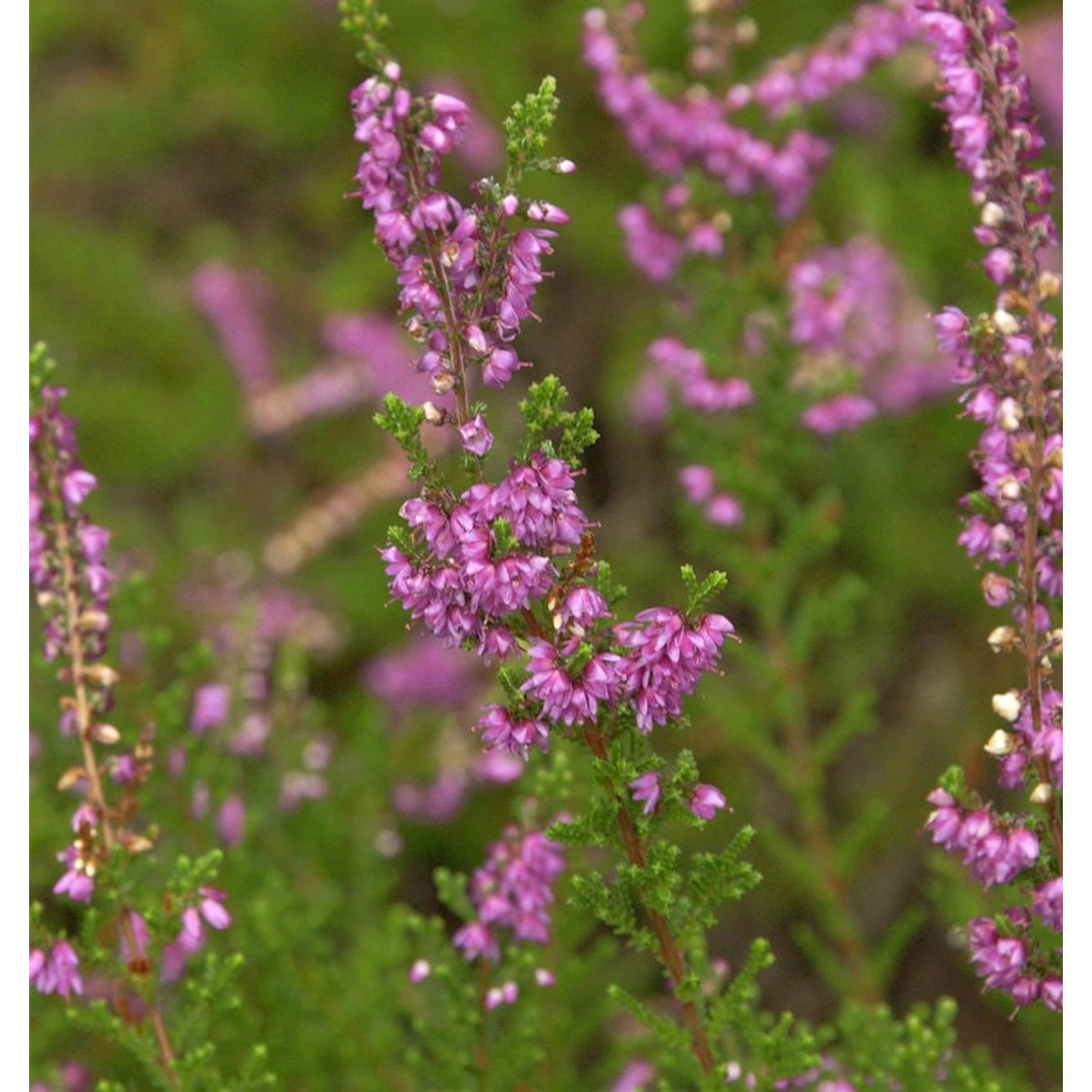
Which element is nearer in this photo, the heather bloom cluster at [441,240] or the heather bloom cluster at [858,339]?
the heather bloom cluster at [441,240]

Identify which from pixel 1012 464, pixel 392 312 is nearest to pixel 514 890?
pixel 1012 464

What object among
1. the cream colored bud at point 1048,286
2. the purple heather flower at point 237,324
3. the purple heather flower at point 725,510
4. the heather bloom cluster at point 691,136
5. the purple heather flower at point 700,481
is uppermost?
the purple heather flower at point 237,324

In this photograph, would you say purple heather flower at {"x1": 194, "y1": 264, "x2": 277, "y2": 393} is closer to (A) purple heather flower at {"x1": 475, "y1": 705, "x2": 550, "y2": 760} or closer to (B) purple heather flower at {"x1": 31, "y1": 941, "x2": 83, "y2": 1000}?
(B) purple heather flower at {"x1": 31, "y1": 941, "x2": 83, "y2": 1000}

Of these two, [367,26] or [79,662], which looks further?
[79,662]

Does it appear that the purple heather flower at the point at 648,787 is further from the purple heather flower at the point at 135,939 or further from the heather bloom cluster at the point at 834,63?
the heather bloom cluster at the point at 834,63

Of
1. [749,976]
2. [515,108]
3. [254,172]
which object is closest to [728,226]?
[515,108]

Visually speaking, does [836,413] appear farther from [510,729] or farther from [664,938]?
[510,729]

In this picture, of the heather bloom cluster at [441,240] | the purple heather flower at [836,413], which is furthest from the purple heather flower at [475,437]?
the purple heather flower at [836,413]
